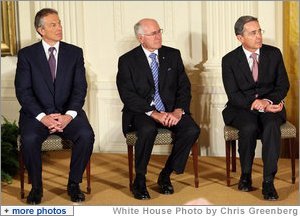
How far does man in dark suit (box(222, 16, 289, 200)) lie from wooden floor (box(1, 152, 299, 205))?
0.25 m

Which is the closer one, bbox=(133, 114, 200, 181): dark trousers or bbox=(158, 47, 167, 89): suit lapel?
bbox=(133, 114, 200, 181): dark trousers

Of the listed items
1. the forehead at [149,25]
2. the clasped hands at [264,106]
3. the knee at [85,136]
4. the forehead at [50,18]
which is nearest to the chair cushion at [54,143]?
the knee at [85,136]

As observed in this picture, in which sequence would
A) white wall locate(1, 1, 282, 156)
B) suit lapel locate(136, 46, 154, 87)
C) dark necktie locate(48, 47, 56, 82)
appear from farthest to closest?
white wall locate(1, 1, 282, 156) < suit lapel locate(136, 46, 154, 87) < dark necktie locate(48, 47, 56, 82)

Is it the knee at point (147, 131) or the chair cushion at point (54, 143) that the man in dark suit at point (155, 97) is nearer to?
the knee at point (147, 131)

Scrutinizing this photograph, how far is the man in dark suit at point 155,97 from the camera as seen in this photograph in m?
5.06

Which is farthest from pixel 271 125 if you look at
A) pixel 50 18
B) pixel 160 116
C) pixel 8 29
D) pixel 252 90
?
pixel 8 29

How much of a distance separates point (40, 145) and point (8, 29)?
6.97 ft

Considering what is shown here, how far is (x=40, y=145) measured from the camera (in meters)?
4.91

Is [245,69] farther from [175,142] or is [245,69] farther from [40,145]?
[40,145]

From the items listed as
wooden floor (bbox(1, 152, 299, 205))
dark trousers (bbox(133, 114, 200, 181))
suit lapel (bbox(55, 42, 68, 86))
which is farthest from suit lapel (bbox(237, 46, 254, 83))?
suit lapel (bbox(55, 42, 68, 86))

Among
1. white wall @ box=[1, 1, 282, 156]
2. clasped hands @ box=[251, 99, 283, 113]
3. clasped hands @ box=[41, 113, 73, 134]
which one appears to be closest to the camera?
clasped hands @ box=[41, 113, 73, 134]

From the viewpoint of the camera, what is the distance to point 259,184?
5.25m

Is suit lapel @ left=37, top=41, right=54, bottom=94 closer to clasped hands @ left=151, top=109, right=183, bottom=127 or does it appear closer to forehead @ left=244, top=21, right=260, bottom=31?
clasped hands @ left=151, top=109, right=183, bottom=127

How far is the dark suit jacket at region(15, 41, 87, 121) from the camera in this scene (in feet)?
16.7
